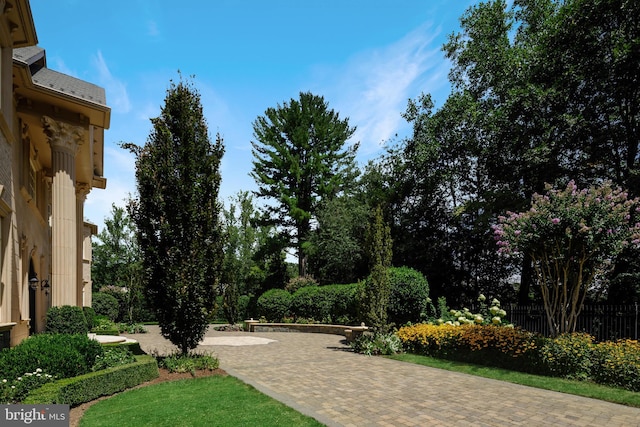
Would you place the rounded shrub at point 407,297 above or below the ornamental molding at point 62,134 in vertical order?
below

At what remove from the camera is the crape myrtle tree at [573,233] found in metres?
9.41

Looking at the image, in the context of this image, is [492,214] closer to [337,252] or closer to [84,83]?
[337,252]

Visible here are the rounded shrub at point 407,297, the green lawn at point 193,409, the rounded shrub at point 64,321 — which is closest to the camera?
the green lawn at point 193,409

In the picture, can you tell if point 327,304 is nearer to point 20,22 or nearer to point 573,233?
point 573,233

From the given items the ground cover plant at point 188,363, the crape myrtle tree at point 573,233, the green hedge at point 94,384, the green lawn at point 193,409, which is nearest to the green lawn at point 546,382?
the crape myrtle tree at point 573,233

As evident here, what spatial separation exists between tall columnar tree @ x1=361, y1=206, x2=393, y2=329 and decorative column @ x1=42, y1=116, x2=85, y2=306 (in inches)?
366

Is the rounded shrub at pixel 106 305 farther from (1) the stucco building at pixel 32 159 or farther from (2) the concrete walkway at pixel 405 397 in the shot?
(2) the concrete walkway at pixel 405 397

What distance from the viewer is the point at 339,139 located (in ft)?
119

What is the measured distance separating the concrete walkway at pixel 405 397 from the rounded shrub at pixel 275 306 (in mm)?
11927

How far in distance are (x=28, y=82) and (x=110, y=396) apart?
8.92 m

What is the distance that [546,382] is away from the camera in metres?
8.63

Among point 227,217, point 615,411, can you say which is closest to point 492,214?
point 615,411

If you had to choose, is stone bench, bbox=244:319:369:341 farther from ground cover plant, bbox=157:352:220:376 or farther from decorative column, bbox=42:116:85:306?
decorative column, bbox=42:116:85:306

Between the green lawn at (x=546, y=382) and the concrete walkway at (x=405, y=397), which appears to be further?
the green lawn at (x=546, y=382)
